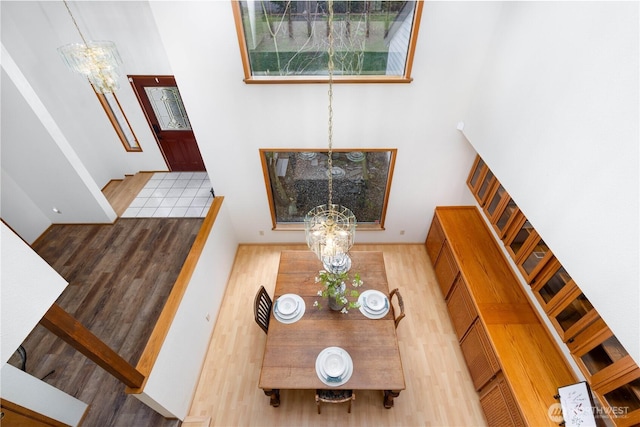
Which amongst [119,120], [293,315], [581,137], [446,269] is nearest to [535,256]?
[581,137]

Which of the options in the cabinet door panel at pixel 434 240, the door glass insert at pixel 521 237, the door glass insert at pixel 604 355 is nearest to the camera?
the door glass insert at pixel 604 355

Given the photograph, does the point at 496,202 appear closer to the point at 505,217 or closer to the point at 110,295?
the point at 505,217

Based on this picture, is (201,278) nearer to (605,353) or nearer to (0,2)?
(605,353)

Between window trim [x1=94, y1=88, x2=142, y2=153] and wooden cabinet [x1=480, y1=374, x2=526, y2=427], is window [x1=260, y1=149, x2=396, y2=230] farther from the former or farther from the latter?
window trim [x1=94, y1=88, x2=142, y2=153]

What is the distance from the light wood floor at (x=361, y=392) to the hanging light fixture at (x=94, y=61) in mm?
3149

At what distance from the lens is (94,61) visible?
3.22 m

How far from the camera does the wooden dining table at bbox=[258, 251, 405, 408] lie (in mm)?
2773

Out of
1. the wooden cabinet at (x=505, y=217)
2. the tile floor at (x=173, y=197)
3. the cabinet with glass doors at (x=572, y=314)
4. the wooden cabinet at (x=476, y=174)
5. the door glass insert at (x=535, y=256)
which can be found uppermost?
the tile floor at (x=173, y=197)

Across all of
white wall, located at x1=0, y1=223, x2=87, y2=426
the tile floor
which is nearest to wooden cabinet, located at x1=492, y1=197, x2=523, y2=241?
white wall, located at x1=0, y1=223, x2=87, y2=426

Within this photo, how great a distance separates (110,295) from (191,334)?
1253 millimetres

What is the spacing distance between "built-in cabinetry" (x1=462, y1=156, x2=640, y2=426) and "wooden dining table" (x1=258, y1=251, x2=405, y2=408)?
1448 millimetres

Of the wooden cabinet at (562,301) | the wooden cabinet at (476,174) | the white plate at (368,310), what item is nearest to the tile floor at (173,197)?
the white plate at (368,310)

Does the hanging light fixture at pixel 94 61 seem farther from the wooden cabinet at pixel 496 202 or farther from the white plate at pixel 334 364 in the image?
the wooden cabinet at pixel 496 202

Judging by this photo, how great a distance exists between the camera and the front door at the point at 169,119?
4883mm
